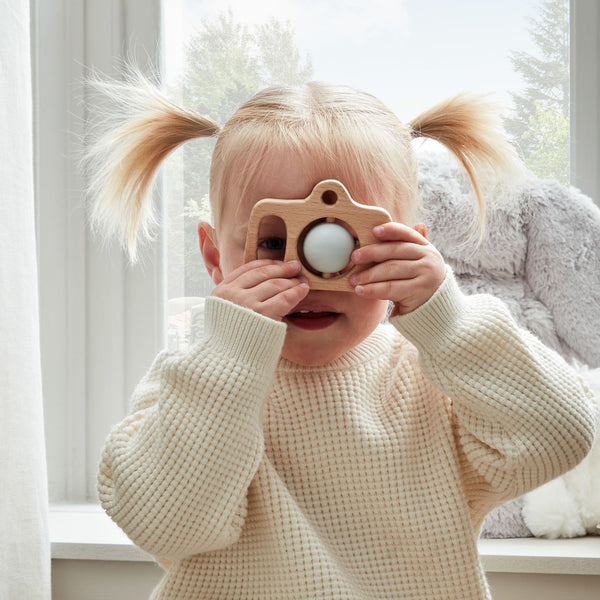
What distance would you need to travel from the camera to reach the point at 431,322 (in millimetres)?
723

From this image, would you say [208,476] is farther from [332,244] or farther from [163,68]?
[163,68]

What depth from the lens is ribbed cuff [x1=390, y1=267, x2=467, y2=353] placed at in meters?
0.72

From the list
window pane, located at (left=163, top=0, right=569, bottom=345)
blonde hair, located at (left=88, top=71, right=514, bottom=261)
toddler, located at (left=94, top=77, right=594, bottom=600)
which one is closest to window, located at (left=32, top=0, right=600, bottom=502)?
window pane, located at (left=163, top=0, right=569, bottom=345)

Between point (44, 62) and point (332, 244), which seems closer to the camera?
point (332, 244)

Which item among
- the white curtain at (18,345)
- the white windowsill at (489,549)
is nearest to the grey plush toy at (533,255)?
the white windowsill at (489,549)

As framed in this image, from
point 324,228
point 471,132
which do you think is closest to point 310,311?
point 324,228

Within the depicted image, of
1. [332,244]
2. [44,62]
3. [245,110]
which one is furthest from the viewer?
[44,62]

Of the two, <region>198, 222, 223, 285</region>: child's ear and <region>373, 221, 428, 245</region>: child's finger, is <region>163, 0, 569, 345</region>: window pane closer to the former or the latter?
<region>198, 222, 223, 285</region>: child's ear

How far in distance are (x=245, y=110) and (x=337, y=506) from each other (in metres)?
0.42

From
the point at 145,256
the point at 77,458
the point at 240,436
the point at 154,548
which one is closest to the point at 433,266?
the point at 240,436

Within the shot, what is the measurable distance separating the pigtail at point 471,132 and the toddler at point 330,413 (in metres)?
0.05

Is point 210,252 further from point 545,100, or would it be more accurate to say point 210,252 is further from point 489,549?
point 545,100

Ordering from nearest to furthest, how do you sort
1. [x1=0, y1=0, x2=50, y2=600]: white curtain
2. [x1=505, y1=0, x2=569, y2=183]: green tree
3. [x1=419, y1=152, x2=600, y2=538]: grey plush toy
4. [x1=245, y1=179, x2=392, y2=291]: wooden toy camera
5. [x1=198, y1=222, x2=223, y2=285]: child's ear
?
[x1=245, y1=179, x2=392, y2=291]: wooden toy camera < [x1=198, y1=222, x2=223, y2=285]: child's ear < [x1=0, y1=0, x2=50, y2=600]: white curtain < [x1=419, y1=152, x2=600, y2=538]: grey plush toy < [x1=505, y1=0, x2=569, y2=183]: green tree

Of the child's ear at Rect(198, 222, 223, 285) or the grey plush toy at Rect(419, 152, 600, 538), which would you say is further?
the grey plush toy at Rect(419, 152, 600, 538)
